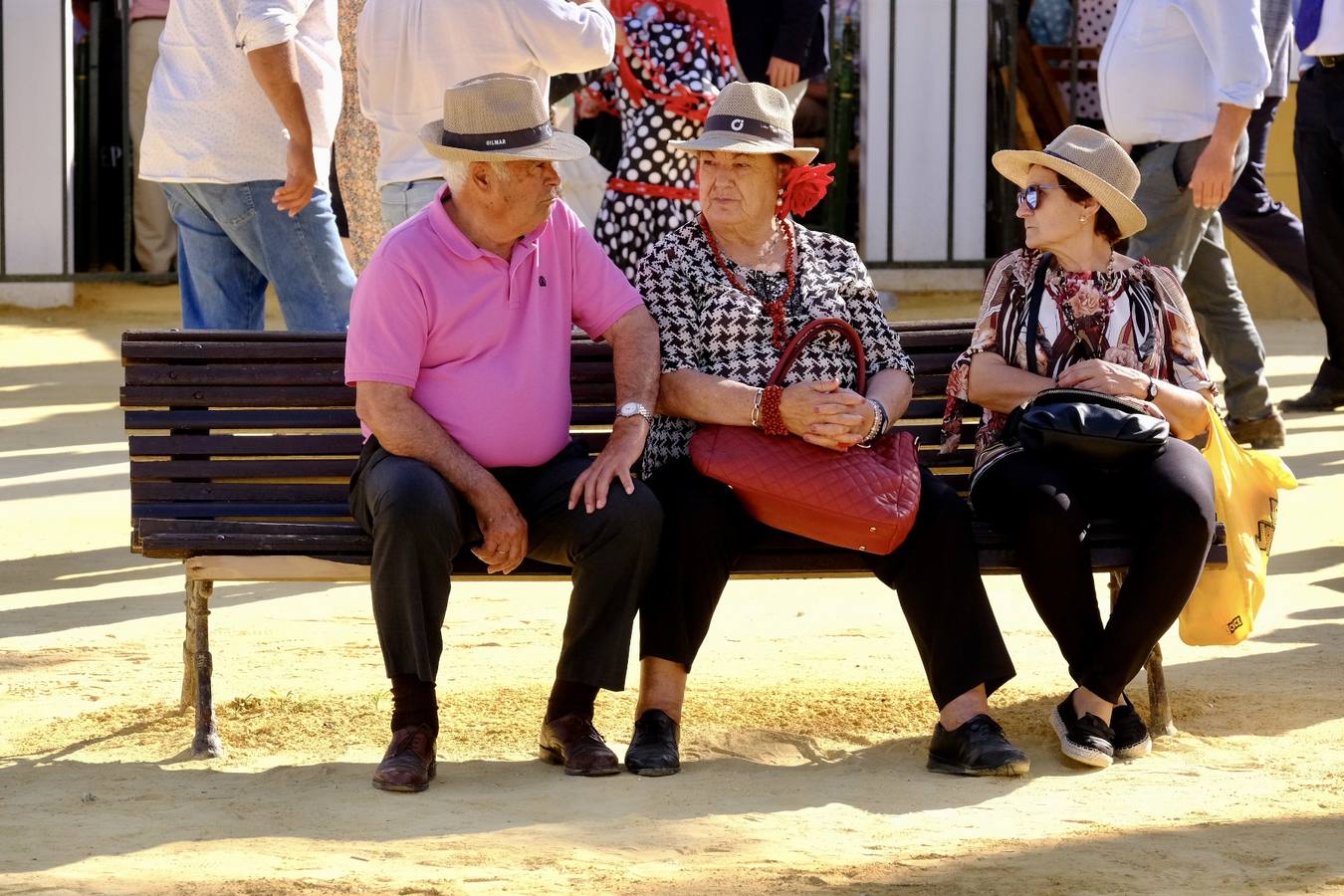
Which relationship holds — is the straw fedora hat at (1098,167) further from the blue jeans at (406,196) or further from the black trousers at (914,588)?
the blue jeans at (406,196)

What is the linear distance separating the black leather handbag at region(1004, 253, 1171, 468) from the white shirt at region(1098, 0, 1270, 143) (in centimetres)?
261

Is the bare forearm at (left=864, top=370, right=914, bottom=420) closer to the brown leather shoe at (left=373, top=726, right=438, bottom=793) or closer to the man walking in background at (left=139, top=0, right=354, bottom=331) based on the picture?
the brown leather shoe at (left=373, top=726, right=438, bottom=793)

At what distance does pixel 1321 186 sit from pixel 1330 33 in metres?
0.68

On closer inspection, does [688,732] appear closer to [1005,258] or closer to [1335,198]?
[1005,258]

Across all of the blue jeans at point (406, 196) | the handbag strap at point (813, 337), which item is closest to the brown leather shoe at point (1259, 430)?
the blue jeans at point (406, 196)

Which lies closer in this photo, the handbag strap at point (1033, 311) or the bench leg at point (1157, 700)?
the bench leg at point (1157, 700)

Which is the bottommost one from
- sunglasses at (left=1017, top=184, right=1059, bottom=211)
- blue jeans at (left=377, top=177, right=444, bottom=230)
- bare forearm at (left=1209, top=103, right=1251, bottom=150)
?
blue jeans at (left=377, top=177, right=444, bottom=230)

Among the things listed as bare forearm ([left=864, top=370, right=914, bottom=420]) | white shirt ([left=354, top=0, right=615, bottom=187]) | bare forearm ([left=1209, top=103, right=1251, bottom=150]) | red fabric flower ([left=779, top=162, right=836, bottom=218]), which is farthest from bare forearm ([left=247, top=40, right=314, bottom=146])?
bare forearm ([left=1209, top=103, right=1251, bottom=150])

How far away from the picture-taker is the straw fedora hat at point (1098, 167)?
4.66m

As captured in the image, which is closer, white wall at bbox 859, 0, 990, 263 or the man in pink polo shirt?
the man in pink polo shirt

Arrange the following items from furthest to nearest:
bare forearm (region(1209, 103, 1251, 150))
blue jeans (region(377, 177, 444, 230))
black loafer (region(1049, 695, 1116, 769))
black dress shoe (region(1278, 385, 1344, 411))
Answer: black dress shoe (region(1278, 385, 1344, 411)), bare forearm (region(1209, 103, 1251, 150)), blue jeans (region(377, 177, 444, 230)), black loafer (region(1049, 695, 1116, 769))

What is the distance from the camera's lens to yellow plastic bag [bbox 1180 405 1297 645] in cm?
450

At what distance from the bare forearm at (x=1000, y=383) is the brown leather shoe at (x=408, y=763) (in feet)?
4.93

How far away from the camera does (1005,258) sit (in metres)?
4.79
